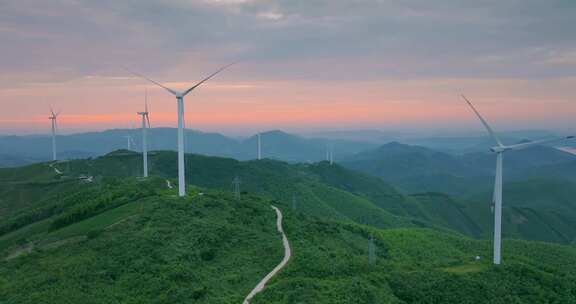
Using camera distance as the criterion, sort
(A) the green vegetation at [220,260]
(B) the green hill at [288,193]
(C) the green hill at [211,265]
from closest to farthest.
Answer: (C) the green hill at [211,265] < (A) the green vegetation at [220,260] < (B) the green hill at [288,193]

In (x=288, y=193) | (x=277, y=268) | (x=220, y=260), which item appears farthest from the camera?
(x=288, y=193)

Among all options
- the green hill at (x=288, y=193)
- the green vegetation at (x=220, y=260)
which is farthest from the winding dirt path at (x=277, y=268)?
the green hill at (x=288, y=193)

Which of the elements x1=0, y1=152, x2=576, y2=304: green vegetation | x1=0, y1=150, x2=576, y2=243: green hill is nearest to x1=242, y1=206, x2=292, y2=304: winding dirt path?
x1=0, y1=152, x2=576, y2=304: green vegetation

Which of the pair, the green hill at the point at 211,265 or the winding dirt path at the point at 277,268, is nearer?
the green hill at the point at 211,265

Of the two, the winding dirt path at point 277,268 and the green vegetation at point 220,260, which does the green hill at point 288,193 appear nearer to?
the green vegetation at point 220,260

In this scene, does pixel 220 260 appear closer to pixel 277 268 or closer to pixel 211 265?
pixel 211 265

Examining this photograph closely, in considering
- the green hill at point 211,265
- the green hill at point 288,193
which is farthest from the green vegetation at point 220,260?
the green hill at point 288,193

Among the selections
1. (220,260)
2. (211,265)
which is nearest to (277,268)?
(220,260)

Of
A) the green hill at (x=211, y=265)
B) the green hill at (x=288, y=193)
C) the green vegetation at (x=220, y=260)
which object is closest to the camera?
the green hill at (x=211, y=265)

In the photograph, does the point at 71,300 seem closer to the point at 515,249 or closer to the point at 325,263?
the point at 325,263
